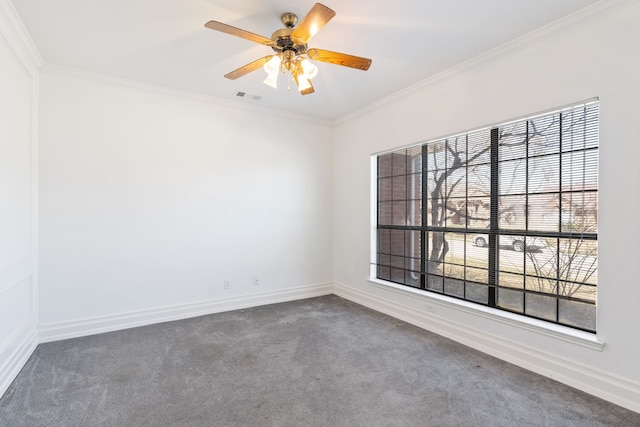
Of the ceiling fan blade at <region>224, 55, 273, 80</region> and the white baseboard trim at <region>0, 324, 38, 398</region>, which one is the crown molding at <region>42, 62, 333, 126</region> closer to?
the ceiling fan blade at <region>224, 55, 273, 80</region>

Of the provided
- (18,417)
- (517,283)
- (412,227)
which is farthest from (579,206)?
(18,417)

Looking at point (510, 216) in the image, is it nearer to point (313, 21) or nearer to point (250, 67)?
point (313, 21)

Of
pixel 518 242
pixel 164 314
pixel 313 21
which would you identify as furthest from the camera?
pixel 164 314

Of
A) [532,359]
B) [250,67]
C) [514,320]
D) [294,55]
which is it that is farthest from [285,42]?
[532,359]

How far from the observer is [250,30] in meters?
2.64

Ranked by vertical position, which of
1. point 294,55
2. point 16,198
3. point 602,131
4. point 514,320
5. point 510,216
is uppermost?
point 294,55

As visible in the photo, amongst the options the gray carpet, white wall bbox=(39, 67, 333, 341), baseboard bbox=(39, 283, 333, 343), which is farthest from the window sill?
white wall bbox=(39, 67, 333, 341)

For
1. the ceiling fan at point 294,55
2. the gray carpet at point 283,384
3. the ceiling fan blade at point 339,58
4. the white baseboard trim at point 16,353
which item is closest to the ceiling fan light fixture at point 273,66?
the ceiling fan at point 294,55

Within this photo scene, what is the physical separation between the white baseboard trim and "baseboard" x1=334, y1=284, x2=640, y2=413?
3.65 metres

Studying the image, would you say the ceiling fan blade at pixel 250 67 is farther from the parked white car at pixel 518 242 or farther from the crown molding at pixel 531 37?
the parked white car at pixel 518 242

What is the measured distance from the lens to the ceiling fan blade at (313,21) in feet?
6.15

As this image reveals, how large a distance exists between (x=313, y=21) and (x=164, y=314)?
139 inches

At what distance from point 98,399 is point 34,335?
4.76 ft

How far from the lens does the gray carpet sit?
2068mm
